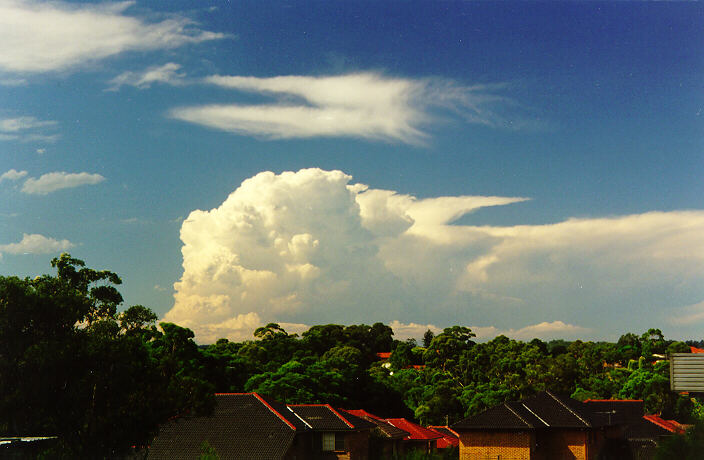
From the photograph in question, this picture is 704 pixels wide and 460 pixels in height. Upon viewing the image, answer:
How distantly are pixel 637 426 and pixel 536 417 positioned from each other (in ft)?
53.3

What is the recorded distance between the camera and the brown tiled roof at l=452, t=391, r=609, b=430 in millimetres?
68125

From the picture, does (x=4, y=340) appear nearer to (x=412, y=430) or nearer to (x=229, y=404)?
(x=229, y=404)

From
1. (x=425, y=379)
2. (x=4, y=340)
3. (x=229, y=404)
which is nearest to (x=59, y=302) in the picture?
(x=4, y=340)

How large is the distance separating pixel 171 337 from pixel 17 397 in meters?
46.3

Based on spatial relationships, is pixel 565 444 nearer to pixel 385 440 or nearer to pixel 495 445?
pixel 495 445

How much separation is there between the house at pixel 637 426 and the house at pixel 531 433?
523cm

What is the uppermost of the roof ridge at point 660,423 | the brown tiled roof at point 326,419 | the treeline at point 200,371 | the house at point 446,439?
the treeline at point 200,371

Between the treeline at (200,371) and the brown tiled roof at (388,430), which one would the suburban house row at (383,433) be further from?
the treeline at (200,371)

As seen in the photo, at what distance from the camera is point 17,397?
32.3m

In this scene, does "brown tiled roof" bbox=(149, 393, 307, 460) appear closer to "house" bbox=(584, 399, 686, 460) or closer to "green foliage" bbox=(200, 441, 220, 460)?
"green foliage" bbox=(200, 441, 220, 460)

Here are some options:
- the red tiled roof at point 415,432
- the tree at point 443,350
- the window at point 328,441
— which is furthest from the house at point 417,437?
the tree at point 443,350

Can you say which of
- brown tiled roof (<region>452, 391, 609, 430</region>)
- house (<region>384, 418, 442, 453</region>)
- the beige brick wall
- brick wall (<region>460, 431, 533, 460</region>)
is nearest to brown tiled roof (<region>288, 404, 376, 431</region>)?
brick wall (<region>460, 431, 533, 460</region>)

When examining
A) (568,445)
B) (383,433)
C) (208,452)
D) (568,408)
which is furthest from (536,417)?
(208,452)

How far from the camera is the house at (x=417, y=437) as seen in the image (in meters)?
78.9
